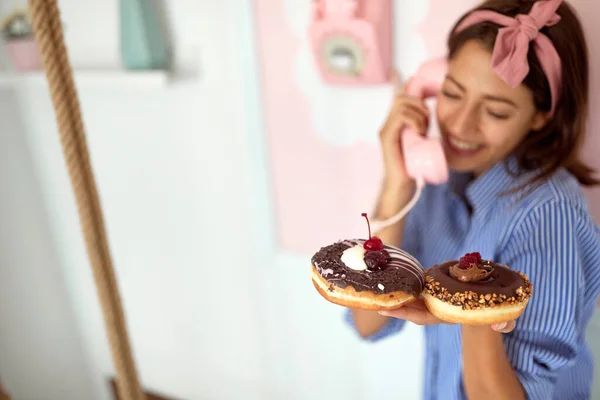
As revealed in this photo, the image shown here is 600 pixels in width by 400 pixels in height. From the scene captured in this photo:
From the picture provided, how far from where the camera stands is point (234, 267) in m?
1.48

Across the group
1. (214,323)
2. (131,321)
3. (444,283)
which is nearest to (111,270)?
(444,283)

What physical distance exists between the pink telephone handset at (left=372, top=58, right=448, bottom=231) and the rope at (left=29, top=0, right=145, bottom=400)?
0.48 metres

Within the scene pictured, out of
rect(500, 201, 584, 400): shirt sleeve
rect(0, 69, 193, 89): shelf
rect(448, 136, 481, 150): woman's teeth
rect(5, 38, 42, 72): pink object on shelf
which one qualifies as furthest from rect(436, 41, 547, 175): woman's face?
rect(5, 38, 42, 72): pink object on shelf

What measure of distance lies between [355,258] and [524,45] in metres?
0.40

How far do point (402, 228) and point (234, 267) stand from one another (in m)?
0.70

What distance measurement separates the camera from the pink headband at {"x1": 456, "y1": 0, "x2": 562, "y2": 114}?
0.68m

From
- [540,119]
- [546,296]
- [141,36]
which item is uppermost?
[141,36]

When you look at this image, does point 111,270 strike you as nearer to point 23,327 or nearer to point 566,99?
point 566,99

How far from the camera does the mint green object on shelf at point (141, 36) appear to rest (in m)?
1.15

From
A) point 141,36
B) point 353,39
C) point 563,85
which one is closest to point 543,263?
point 563,85

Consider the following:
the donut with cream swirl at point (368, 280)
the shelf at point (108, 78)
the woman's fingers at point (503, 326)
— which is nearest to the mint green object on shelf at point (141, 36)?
the shelf at point (108, 78)

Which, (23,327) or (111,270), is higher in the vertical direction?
(111,270)

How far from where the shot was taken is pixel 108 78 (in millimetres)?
1256

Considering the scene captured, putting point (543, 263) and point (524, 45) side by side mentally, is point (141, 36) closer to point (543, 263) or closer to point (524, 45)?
point (524, 45)
